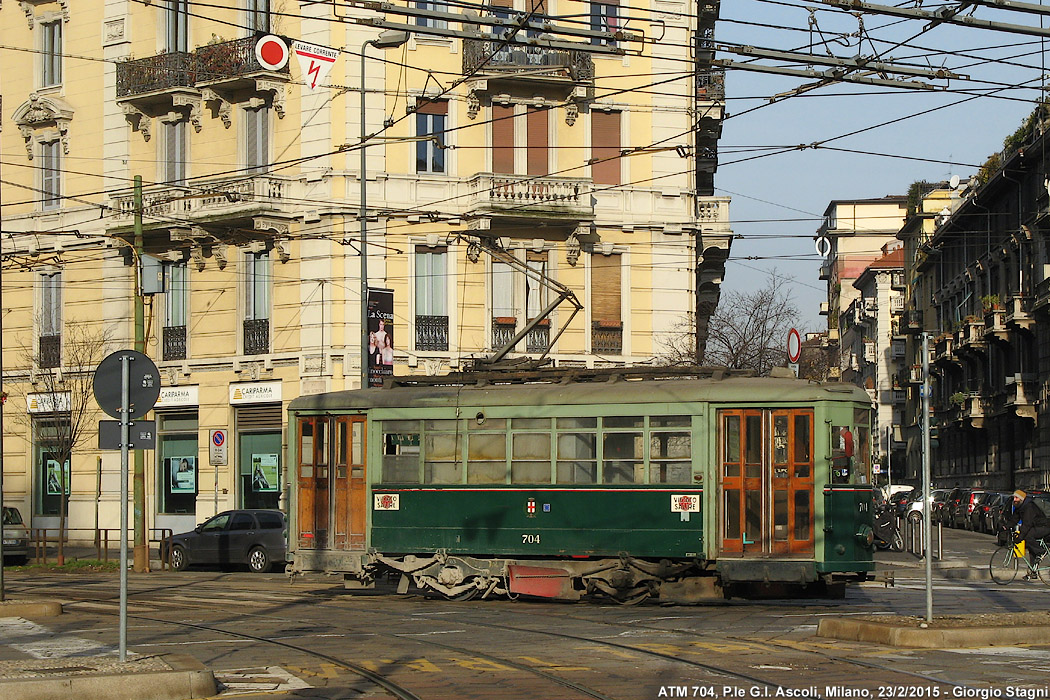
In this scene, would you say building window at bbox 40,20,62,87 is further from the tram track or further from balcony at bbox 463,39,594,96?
the tram track

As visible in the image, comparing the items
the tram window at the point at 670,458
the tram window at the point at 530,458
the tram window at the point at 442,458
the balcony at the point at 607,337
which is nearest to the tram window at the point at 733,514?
the tram window at the point at 670,458

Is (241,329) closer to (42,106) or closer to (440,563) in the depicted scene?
(42,106)

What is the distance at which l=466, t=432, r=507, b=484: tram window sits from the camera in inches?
763

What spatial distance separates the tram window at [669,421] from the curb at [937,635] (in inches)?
189

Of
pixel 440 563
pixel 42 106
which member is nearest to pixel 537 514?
pixel 440 563

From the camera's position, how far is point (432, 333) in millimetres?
36094

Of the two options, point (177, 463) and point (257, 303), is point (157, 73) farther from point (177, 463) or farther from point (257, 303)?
point (177, 463)

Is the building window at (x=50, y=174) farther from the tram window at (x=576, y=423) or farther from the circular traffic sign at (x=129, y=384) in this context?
the circular traffic sign at (x=129, y=384)

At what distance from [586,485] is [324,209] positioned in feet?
59.5

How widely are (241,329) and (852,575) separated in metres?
22.2

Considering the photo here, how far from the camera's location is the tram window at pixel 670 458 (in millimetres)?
18391

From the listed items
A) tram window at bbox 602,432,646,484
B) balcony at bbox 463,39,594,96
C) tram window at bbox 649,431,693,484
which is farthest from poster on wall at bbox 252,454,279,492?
tram window at bbox 649,431,693,484

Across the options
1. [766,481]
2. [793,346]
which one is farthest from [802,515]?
[793,346]

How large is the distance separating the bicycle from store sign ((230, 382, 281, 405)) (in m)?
17.7
